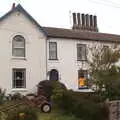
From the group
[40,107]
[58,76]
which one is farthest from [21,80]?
[40,107]

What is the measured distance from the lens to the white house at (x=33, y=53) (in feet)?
113

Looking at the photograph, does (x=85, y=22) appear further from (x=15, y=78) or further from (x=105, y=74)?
(x=105, y=74)

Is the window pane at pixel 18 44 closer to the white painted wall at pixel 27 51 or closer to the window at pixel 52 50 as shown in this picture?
the white painted wall at pixel 27 51

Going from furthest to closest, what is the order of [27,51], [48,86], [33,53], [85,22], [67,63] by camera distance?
1. [85,22]
2. [67,63]
3. [33,53]
4. [27,51]
5. [48,86]

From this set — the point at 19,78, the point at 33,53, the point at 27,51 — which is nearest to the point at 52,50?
the point at 33,53

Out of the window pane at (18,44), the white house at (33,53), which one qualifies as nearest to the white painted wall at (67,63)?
the white house at (33,53)

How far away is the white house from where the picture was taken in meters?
34.4

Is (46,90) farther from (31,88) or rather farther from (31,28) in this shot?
(31,28)

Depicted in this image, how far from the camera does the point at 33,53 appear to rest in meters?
35.9

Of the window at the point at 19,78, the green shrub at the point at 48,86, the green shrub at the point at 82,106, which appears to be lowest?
the green shrub at the point at 82,106

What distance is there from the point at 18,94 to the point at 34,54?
436 centimetres

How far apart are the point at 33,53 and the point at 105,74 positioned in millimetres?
11929

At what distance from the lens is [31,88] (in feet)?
116

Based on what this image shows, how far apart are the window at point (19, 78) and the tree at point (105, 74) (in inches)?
319
